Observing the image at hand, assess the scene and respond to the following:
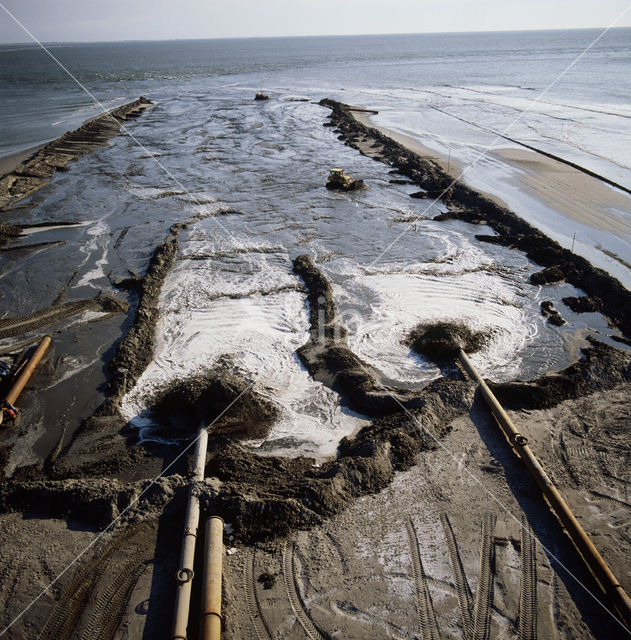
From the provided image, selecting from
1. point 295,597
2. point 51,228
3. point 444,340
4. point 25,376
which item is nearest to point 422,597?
point 295,597

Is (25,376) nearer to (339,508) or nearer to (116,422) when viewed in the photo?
(116,422)

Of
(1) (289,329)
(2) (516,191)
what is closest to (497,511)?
(1) (289,329)

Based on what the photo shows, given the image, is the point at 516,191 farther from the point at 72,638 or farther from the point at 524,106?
the point at 524,106

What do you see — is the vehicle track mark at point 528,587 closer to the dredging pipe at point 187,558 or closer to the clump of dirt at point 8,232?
the dredging pipe at point 187,558

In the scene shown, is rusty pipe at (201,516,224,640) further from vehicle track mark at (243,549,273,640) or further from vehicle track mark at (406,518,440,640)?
vehicle track mark at (406,518,440,640)

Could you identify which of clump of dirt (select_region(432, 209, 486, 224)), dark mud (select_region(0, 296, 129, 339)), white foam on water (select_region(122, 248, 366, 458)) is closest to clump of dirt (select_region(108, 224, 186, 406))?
white foam on water (select_region(122, 248, 366, 458))

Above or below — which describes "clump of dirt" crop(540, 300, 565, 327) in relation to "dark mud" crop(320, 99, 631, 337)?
below

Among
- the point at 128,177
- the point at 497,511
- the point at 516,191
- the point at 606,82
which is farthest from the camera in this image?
the point at 606,82
